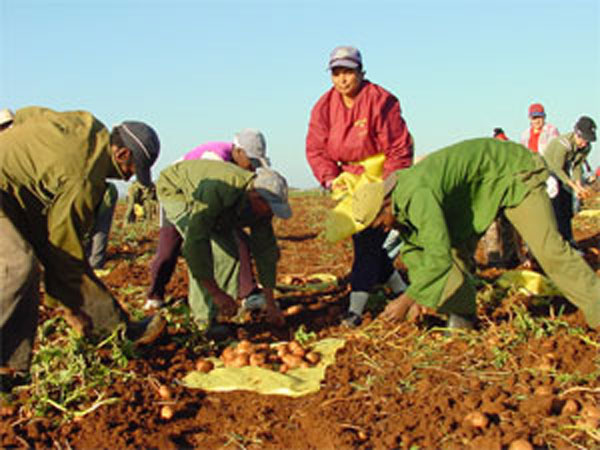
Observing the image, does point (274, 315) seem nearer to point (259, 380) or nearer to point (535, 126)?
point (259, 380)

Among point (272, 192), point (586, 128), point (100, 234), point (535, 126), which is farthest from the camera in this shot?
point (535, 126)

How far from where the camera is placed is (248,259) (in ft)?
16.4

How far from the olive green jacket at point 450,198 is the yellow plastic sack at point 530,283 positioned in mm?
1156

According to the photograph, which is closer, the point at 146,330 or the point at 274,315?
the point at 146,330

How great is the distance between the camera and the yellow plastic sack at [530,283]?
4820 millimetres

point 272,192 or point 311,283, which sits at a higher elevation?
point 272,192

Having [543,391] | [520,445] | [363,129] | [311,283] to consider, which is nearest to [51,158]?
[363,129]

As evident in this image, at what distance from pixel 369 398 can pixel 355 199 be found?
3.89 feet

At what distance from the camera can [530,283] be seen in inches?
194

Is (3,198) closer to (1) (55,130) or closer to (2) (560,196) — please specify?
(1) (55,130)

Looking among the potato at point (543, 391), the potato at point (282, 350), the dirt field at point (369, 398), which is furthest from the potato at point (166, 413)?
the potato at point (543, 391)

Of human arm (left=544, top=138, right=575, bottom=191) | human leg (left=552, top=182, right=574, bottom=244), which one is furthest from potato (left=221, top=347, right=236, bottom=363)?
human arm (left=544, top=138, right=575, bottom=191)

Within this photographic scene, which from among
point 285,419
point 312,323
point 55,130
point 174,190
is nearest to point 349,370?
point 285,419

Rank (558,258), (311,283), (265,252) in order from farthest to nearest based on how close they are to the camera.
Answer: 1. (311,283)
2. (265,252)
3. (558,258)
